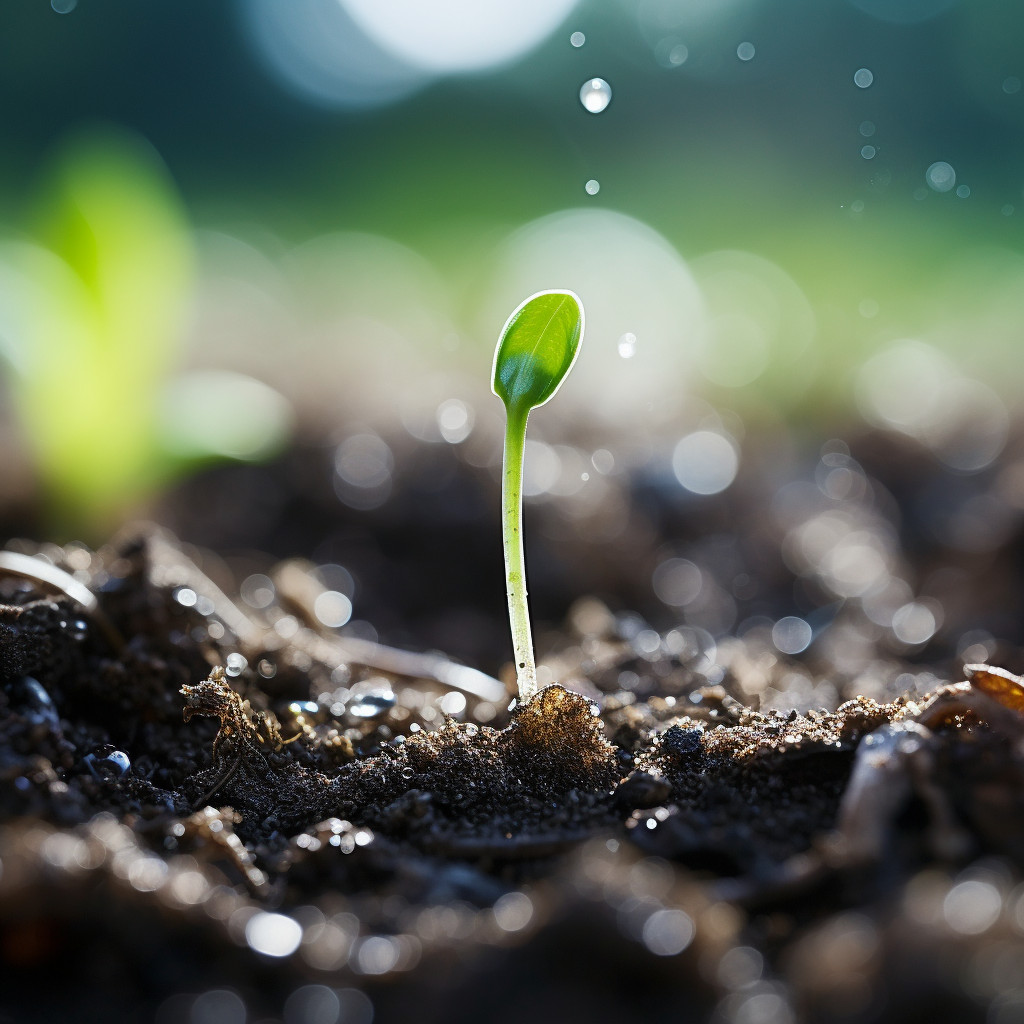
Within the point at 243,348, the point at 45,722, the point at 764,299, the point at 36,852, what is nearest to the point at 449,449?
the point at 45,722

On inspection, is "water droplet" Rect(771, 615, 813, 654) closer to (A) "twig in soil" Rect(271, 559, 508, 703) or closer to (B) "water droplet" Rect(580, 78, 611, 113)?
(A) "twig in soil" Rect(271, 559, 508, 703)

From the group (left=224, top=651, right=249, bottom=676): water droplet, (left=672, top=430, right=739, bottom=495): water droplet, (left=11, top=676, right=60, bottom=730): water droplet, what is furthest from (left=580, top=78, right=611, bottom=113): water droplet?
(left=672, top=430, right=739, bottom=495): water droplet

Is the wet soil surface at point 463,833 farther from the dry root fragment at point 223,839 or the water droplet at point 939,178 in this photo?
the water droplet at point 939,178

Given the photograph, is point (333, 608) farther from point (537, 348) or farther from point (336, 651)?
point (537, 348)

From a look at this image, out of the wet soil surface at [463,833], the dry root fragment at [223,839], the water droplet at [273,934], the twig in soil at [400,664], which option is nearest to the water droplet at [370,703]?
the wet soil surface at [463,833]

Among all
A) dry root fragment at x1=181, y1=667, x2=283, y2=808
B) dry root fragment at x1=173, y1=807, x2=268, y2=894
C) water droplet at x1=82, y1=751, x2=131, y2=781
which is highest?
dry root fragment at x1=181, y1=667, x2=283, y2=808

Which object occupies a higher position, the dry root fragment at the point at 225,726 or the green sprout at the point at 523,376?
the green sprout at the point at 523,376
